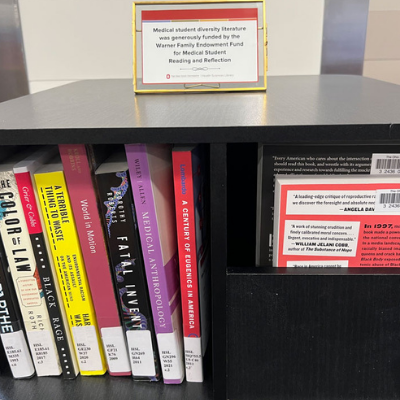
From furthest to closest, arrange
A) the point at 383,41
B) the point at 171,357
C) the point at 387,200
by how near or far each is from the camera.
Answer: the point at 383,41, the point at 171,357, the point at 387,200

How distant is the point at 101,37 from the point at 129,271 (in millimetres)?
817

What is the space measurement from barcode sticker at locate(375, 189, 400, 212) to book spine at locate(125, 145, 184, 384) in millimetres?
301

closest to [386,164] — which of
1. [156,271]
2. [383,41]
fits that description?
[156,271]

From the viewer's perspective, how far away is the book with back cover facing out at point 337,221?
1.71ft

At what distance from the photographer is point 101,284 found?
1.97ft

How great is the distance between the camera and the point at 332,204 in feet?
1.74

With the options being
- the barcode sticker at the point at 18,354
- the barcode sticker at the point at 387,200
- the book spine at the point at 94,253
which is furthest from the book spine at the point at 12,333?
the barcode sticker at the point at 387,200

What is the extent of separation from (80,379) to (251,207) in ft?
1.47

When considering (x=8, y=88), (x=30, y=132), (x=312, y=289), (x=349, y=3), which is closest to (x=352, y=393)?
(x=312, y=289)

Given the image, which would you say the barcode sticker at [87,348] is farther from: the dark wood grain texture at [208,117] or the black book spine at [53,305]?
the dark wood grain texture at [208,117]

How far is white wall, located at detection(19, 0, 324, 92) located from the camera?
110 centimetres

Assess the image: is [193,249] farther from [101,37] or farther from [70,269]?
[101,37]

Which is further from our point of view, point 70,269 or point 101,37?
point 101,37

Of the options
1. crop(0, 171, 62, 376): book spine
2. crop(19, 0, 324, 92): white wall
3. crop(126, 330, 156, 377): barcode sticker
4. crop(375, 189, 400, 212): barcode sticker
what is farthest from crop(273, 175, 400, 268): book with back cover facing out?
crop(19, 0, 324, 92): white wall
